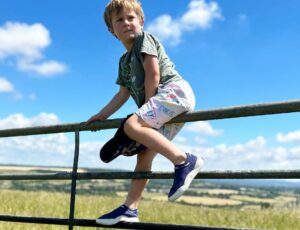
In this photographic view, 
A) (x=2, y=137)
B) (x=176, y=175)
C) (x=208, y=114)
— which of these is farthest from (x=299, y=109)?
(x=2, y=137)

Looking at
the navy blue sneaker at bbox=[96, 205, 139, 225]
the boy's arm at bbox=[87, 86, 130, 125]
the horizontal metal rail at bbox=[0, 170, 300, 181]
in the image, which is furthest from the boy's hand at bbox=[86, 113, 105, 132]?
the navy blue sneaker at bbox=[96, 205, 139, 225]

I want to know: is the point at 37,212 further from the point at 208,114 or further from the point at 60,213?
the point at 208,114

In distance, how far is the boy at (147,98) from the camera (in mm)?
3064

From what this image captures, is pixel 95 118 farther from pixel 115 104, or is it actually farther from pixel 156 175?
pixel 156 175

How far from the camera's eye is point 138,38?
3408mm

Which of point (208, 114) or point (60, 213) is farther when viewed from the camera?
point (60, 213)

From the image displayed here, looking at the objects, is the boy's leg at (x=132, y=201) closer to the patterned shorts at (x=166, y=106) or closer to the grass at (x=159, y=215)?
the patterned shorts at (x=166, y=106)

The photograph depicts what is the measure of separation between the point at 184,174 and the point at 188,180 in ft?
0.14

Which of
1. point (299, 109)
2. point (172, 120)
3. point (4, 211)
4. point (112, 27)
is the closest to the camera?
point (299, 109)

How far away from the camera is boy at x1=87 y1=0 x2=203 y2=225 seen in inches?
121

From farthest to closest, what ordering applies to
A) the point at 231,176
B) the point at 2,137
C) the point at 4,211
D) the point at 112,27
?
the point at 4,211 → the point at 2,137 → the point at 112,27 → the point at 231,176

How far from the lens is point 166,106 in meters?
3.17

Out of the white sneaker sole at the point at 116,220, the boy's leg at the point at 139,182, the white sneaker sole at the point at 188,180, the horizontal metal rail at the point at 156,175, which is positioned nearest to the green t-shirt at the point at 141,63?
the boy's leg at the point at 139,182

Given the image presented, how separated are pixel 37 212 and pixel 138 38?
4.30m
